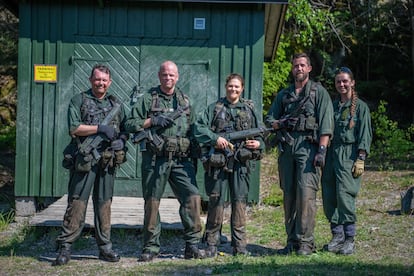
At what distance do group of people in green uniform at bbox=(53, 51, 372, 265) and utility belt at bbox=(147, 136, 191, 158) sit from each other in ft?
0.04

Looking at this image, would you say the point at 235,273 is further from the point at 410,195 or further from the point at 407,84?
the point at 407,84

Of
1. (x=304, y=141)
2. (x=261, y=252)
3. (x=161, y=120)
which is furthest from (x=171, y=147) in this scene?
(x=261, y=252)

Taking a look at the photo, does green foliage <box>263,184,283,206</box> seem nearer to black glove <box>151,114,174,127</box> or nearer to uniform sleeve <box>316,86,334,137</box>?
uniform sleeve <box>316,86,334,137</box>

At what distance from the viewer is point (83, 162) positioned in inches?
258

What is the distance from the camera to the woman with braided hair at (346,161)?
7105 millimetres

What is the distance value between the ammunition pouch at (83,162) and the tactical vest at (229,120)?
1.41 metres

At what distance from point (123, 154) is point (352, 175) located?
8.73ft

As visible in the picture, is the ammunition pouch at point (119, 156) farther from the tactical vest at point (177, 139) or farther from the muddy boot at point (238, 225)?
the muddy boot at point (238, 225)

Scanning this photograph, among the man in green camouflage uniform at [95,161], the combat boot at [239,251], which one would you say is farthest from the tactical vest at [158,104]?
the combat boot at [239,251]

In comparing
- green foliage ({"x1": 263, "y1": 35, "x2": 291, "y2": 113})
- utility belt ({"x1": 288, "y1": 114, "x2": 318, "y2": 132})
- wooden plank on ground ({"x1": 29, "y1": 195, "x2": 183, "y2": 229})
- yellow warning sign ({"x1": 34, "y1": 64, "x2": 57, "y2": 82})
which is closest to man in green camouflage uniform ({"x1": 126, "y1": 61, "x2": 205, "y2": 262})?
utility belt ({"x1": 288, "y1": 114, "x2": 318, "y2": 132})

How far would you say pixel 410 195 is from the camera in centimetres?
930

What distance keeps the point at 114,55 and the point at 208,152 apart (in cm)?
320

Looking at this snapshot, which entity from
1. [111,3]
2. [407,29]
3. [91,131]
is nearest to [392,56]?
[407,29]

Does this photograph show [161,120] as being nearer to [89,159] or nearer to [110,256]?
[89,159]
